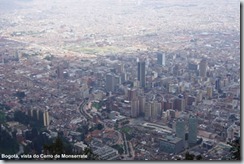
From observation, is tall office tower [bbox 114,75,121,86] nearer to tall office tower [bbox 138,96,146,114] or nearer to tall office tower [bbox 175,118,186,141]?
tall office tower [bbox 138,96,146,114]

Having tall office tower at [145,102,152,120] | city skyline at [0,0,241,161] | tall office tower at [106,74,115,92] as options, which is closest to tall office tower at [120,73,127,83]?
city skyline at [0,0,241,161]

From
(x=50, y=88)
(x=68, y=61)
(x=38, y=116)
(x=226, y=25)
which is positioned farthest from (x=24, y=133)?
(x=226, y=25)

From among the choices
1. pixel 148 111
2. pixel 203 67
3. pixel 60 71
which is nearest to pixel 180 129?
pixel 148 111

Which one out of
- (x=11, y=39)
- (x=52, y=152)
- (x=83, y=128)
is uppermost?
(x=11, y=39)

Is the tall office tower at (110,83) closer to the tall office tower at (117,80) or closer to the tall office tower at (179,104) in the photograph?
the tall office tower at (117,80)

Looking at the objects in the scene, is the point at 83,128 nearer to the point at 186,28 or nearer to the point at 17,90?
the point at 17,90

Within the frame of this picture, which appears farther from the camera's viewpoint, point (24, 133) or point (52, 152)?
point (24, 133)

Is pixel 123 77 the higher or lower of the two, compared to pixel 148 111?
higher

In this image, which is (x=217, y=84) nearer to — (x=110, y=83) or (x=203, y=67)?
(x=203, y=67)
